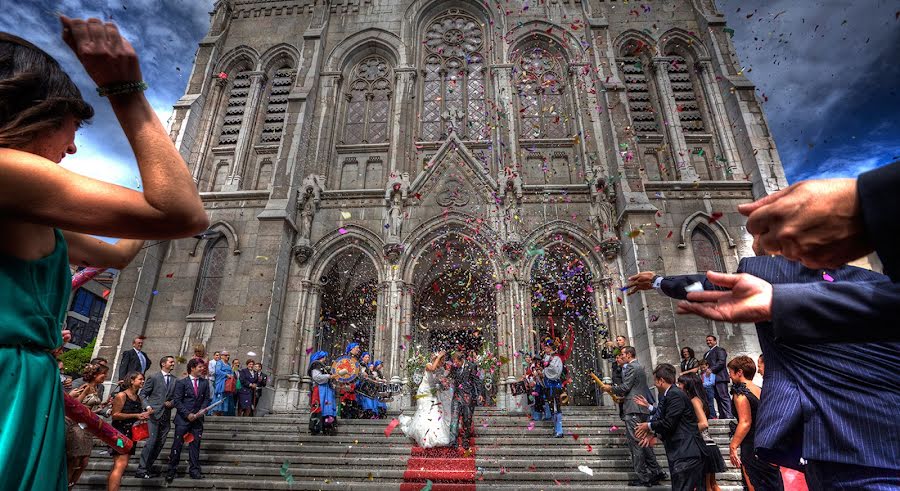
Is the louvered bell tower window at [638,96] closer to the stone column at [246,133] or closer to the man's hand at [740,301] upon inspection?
the stone column at [246,133]

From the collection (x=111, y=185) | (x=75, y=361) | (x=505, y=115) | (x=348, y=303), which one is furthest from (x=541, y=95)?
(x=75, y=361)

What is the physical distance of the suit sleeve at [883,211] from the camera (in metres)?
0.90

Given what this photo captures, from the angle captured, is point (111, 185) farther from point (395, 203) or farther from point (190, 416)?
point (395, 203)

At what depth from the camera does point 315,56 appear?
1606 cm

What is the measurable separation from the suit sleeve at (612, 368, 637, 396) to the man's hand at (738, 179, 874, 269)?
6251 millimetres

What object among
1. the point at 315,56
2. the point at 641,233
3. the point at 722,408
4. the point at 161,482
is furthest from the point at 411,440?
the point at 315,56

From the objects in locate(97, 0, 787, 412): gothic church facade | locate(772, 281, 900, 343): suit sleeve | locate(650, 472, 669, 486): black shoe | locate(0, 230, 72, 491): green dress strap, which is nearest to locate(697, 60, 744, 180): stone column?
locate(97, 0, 787, 412): gothic church facade

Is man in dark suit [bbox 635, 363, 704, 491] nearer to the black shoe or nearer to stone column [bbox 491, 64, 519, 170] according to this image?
the black shoe

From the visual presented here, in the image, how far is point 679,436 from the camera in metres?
4.68

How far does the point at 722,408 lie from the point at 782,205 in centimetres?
958

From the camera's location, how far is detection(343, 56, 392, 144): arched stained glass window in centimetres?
1611

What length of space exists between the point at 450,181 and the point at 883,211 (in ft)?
44.5

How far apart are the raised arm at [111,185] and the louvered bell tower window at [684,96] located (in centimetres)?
1706

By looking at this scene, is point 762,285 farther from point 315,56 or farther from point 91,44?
point 315,56
